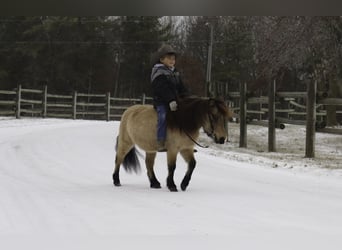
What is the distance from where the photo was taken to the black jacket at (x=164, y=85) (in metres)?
5.24

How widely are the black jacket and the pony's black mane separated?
137mm

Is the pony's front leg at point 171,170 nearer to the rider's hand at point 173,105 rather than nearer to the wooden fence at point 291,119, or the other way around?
the rider's hand at point 173,105

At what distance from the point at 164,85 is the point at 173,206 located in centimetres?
138

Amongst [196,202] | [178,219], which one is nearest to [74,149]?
[196,202]

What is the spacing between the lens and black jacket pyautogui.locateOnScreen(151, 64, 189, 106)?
206 inches

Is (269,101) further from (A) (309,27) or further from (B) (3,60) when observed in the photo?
(B) (3,60)

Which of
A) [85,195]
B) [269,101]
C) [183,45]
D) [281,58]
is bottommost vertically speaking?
[85,195]

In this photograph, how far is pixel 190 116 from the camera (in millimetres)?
5207

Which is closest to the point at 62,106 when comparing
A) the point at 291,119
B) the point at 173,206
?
the point at 291,119

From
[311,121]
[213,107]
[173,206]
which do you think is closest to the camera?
[173,206]

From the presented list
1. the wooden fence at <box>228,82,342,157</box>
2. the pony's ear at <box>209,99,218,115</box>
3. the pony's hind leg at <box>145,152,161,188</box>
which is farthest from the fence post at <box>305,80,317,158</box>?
the pony's ear at <box>209,99,218,115</box>

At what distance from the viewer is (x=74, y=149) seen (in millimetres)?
9703

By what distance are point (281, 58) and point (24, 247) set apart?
11728mm

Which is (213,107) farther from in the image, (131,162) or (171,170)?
(131,162)
